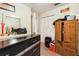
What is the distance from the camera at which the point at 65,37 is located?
1431mm

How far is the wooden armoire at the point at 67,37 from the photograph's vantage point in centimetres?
139

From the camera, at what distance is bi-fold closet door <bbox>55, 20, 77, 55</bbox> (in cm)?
140

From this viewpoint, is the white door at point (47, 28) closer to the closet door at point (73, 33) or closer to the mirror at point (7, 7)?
the closet door at point (73, 33)

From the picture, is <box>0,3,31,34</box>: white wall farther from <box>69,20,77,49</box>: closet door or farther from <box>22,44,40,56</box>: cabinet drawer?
<box>69,20,77,49</box>: closet door

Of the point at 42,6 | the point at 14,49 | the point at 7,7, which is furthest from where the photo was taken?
the point at 42,6

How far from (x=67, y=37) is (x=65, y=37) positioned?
0.03m

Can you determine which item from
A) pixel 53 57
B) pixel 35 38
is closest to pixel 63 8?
pixel 35 38

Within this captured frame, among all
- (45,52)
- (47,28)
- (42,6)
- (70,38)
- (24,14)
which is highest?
(42,6)

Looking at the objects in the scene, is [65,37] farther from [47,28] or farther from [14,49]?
[14,49]

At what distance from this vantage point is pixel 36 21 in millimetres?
1487

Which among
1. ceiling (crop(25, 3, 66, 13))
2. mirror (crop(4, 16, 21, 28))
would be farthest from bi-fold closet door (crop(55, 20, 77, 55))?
mirror (crop(4, 16, 21, 28))

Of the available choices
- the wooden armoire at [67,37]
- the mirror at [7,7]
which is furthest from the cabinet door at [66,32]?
the mirror at [7,7]

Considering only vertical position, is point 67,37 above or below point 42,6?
below

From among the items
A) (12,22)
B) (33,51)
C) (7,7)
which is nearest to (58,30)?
(33,51)
